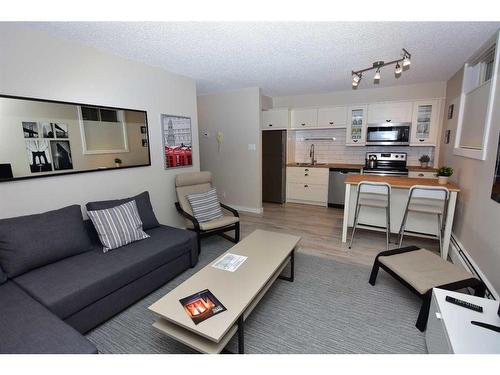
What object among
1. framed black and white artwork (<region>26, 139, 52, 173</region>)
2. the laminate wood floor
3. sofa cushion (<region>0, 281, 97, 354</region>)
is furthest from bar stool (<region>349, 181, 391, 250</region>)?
framed black and white artwork (<region>26, 139, 52, 173</region>)

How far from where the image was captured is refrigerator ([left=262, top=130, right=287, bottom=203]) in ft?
17.2

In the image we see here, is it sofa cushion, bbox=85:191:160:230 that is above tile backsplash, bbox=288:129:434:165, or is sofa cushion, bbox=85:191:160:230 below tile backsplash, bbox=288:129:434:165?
below

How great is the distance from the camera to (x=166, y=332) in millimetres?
1397

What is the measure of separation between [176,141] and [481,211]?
3632 mm

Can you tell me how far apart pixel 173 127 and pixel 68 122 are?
134 cm

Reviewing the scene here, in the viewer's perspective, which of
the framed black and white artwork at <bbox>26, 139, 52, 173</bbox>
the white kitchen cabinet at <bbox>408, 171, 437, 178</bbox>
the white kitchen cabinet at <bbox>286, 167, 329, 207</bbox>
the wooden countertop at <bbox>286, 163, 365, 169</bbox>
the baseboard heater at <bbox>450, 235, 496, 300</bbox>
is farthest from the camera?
the white kitchen cabinet at <bbox>286, 167, 329, 207</bbox>

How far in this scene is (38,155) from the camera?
2076 millimetres

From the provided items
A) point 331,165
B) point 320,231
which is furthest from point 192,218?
point 331,165

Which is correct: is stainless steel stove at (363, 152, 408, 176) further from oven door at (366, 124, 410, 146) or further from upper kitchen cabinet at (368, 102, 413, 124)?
upper kitchen cabinet at (368, 102, 413, 124)

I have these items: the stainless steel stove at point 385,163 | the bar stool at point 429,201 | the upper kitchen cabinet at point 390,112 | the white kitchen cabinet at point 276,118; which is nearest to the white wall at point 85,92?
the white kitchen cabinet at point 276,118

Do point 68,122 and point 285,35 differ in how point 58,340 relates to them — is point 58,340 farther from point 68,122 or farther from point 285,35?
point 285,35

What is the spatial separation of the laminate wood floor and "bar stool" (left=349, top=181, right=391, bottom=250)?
208 mm

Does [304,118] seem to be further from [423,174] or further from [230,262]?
[230,262]
